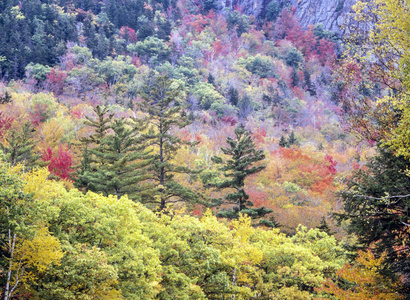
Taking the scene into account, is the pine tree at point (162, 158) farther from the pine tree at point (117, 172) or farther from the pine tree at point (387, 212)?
the pine tree at point (387, 212)

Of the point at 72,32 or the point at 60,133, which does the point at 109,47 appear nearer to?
the point at 72,32

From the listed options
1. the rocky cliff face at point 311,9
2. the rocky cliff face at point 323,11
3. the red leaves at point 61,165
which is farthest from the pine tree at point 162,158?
the rocky cliff face at point 311,9

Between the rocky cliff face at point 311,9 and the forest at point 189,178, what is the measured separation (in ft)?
166

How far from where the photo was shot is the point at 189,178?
40125 millimetres

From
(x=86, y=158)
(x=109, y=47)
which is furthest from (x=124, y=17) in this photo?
(x=86, y=158)

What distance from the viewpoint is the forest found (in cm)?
1188

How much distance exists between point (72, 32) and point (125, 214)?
78100 mm

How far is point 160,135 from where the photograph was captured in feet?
88.1

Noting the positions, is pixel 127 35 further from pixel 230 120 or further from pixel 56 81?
pixel 230 120

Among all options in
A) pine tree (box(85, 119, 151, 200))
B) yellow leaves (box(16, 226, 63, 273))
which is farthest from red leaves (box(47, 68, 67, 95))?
yellow leaves (box(16, 226, 63, 273))

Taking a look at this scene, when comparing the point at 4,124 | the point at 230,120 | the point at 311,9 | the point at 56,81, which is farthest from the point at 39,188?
the point at 311,9

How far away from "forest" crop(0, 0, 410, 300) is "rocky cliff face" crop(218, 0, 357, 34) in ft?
166

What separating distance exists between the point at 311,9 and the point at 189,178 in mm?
118252

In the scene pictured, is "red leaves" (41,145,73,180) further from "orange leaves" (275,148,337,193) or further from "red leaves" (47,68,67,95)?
"red leaves" (47,68,67,95)
